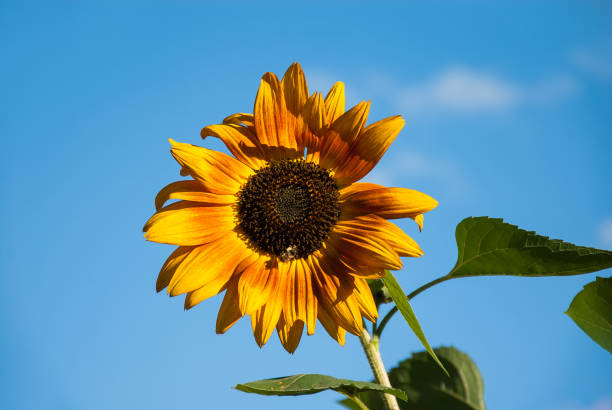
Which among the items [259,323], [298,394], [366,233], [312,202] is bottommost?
[298,394]

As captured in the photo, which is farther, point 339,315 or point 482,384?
point 482,384

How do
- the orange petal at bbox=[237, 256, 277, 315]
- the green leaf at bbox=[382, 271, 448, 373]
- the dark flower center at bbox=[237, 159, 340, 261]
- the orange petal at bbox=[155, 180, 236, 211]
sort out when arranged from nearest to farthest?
the green leaf at bbox=[382, 271, 448, 373], the orange petal at bbox=[237, 256, 277, 315], the orange petal at bbox=[155, 180, 236, 211], the dark flower center at bbox=[237, 159, 340, 261]

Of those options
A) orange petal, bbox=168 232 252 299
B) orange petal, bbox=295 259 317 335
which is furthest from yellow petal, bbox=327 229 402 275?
orange petal, bbox=168 232 252 299

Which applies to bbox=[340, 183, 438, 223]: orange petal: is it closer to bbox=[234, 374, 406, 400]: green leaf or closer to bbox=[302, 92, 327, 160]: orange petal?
bbox=[302, 92, 327, 160]: orange petal

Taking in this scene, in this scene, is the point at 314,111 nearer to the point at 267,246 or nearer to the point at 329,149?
the point at 329,149

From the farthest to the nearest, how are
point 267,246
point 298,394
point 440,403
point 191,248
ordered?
point 440,403
point 267,246
point 191,248
point 298,394

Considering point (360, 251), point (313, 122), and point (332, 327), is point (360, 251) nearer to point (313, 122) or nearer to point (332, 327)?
point (332, 327)

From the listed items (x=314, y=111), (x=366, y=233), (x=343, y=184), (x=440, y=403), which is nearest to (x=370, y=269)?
Answer: (x=366, y=233)
